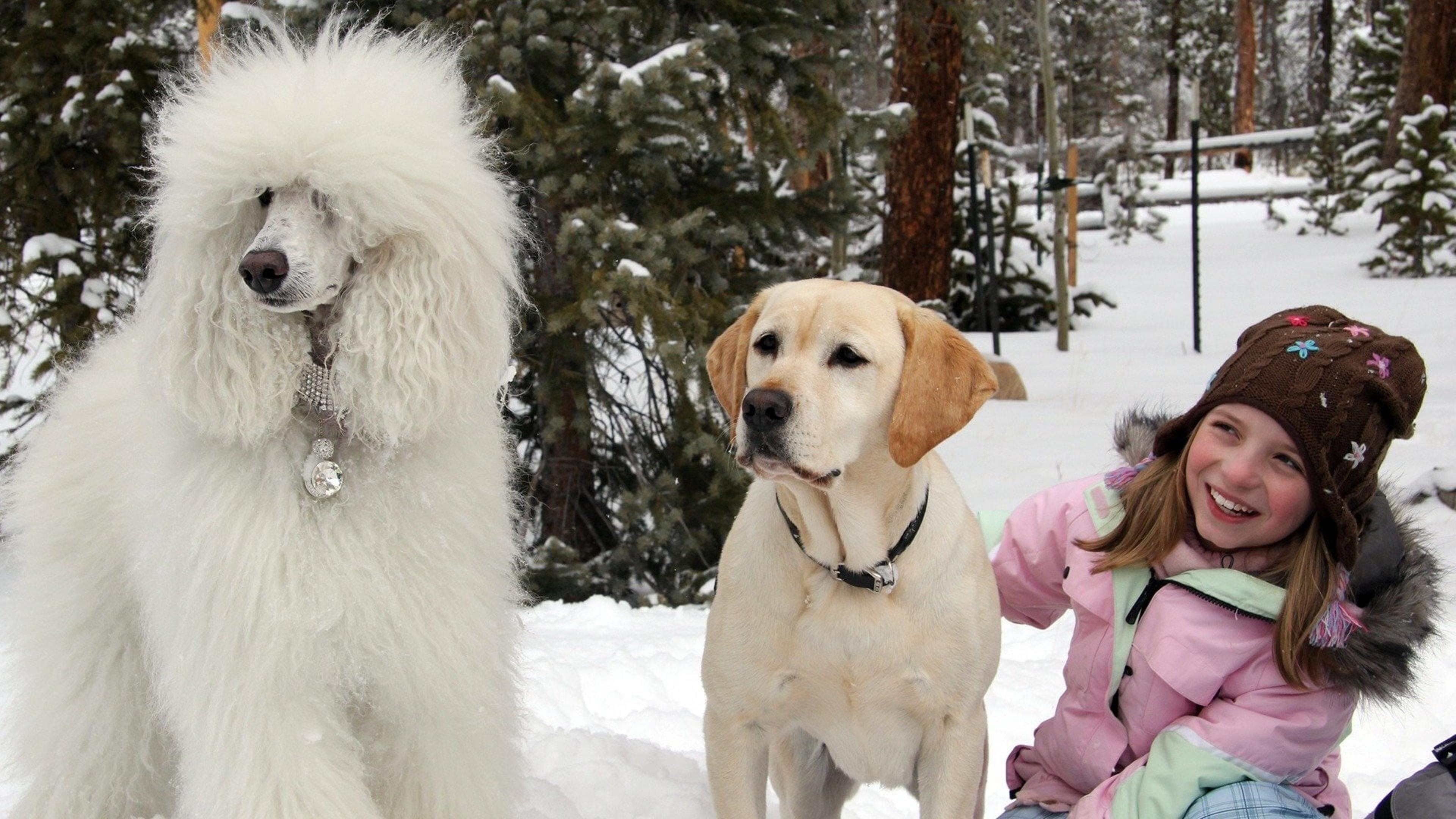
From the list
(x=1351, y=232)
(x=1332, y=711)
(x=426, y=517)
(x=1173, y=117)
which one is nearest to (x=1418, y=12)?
(x=1351, y=232)

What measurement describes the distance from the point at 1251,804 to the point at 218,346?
217 centimetres

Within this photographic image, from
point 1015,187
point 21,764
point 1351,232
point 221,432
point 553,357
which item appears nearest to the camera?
point 221,432

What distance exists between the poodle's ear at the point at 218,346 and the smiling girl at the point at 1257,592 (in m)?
1.75

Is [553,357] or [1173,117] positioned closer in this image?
[553,357]

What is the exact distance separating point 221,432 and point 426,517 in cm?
42

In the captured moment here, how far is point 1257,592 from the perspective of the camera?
2332 mm

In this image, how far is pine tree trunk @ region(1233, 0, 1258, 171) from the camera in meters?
26.3

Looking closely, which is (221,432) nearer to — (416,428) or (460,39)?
(416,428)

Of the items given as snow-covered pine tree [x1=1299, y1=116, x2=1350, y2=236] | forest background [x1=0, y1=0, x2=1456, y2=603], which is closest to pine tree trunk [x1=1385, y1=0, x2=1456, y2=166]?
Answer: snow-covered pine tree [x1=1299, y1=116, x2=1350, y2=236]

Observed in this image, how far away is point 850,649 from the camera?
7.46 ft

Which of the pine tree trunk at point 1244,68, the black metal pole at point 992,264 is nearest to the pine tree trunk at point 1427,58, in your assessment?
the black metal pole at point 992,264

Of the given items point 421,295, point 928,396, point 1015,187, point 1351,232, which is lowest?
point 1351,232

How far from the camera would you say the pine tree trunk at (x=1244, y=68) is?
2634 cm

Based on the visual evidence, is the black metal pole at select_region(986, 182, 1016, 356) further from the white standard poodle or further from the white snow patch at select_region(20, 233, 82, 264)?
the white standard poodle
